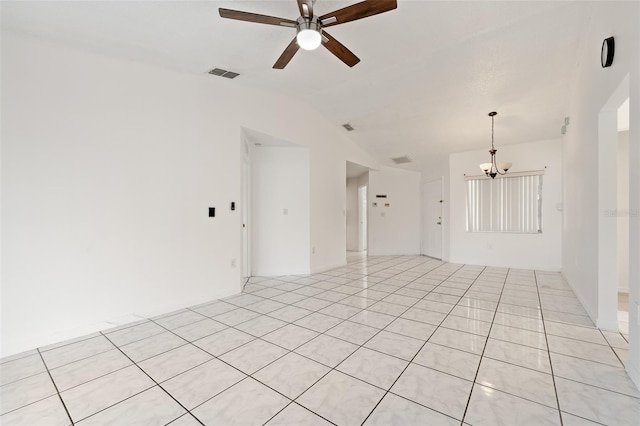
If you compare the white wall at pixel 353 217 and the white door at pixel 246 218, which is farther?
the white wall at pixel 353 217

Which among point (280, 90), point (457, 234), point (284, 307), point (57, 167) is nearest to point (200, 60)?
point (280, 90)

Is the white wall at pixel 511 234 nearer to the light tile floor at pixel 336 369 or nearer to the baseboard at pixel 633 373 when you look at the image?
the light tile floor at pixel 336 369

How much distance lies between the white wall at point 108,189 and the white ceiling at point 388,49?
33 centimetres

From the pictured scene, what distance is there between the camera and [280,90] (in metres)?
3.95

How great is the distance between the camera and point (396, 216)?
7.51 metres

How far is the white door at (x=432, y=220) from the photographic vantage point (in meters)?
6.70

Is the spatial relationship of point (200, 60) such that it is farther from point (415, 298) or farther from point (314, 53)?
point (415, 298)

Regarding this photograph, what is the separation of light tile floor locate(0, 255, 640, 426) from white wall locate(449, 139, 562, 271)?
263cm

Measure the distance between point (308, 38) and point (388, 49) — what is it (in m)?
1.26

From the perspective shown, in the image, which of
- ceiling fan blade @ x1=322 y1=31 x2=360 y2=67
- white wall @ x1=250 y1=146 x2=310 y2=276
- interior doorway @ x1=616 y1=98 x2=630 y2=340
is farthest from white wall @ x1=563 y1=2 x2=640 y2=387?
white wall @ x1=250 y1=146 x2=310 y2=276

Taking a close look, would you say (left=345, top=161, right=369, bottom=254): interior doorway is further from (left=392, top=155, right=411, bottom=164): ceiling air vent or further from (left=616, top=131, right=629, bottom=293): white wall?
(left=616, top=131, right=629, bottom=293): white wall

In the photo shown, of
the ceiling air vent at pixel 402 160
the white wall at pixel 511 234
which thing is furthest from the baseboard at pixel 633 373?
the ceiling air vent at pixel 402 160

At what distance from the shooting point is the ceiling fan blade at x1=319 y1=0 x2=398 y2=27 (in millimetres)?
1833

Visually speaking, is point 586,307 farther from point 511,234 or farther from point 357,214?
point 357,214
